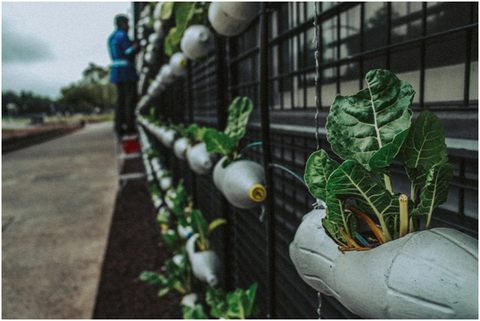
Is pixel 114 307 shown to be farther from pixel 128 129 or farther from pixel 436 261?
pixel 128 129

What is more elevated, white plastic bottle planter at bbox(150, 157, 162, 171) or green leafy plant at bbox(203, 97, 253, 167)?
green leafy plant at bbox(203, 97, 253, 167)

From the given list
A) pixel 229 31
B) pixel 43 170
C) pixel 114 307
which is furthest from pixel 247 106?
pixel 43 170

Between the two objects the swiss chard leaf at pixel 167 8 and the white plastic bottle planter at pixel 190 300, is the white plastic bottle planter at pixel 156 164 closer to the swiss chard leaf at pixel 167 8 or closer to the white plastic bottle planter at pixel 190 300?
the white plastic bottle planter at pixel 190 300

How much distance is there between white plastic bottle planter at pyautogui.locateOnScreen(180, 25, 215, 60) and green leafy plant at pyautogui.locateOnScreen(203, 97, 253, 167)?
1.76ft

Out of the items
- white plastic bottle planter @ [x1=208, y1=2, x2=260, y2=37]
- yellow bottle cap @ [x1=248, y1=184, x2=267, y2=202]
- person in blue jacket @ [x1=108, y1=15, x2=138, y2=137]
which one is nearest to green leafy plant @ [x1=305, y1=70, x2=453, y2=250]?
yellow bottle cap @ [x1=248, y1=184, x2=267, y2=202]

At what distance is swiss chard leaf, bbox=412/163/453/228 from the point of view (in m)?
0.39

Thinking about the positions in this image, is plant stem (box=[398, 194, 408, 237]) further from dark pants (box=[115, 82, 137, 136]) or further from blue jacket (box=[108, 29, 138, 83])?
dark pants (box=[115, 82, 137, 136])

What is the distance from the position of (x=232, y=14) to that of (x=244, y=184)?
514 millimetres

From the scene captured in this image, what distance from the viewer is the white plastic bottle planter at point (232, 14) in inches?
39.8

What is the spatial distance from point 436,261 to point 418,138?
14 cm

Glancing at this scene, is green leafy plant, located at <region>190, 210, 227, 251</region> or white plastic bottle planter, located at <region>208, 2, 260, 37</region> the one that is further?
green leafy plant, located at <region>190, 210, 227, 251</region>

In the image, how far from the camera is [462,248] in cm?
36

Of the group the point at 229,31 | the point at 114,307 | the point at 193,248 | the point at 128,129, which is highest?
the point at 229,31

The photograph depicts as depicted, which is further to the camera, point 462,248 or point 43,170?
point 43,170
